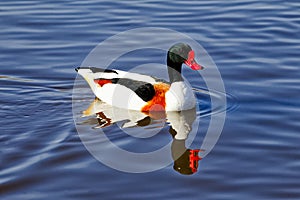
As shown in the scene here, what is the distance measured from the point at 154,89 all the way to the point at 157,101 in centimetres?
19

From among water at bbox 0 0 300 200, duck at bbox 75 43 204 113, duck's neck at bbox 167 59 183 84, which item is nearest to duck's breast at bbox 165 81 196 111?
duck at bbox 75 43 204 113

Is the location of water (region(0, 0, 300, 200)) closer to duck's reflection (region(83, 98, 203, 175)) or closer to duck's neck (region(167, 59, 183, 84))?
duck's reflection (region(83, 98, 203, 175))

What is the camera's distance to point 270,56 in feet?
42.4

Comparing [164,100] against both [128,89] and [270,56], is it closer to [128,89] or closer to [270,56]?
[128,89]

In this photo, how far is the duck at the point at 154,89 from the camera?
10828 mm

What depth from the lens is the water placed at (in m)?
8.28

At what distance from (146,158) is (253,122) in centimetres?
191

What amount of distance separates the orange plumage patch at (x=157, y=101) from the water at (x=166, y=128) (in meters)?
0.67

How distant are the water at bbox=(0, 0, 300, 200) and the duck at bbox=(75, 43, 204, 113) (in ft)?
1.56

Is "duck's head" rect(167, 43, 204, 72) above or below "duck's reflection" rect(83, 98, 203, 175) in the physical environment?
above

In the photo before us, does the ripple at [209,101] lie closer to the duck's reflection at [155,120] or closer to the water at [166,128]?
the water at [166,128]

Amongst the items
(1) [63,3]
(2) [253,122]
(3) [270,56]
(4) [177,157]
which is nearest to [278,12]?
(3) [270,56]

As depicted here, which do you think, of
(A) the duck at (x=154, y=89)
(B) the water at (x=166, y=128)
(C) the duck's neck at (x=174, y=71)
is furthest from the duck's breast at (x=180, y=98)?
(B) the water at (x=166, y=128)

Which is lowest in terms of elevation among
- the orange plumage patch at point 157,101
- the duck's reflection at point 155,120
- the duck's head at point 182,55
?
the duck's reflection at point 155,120
